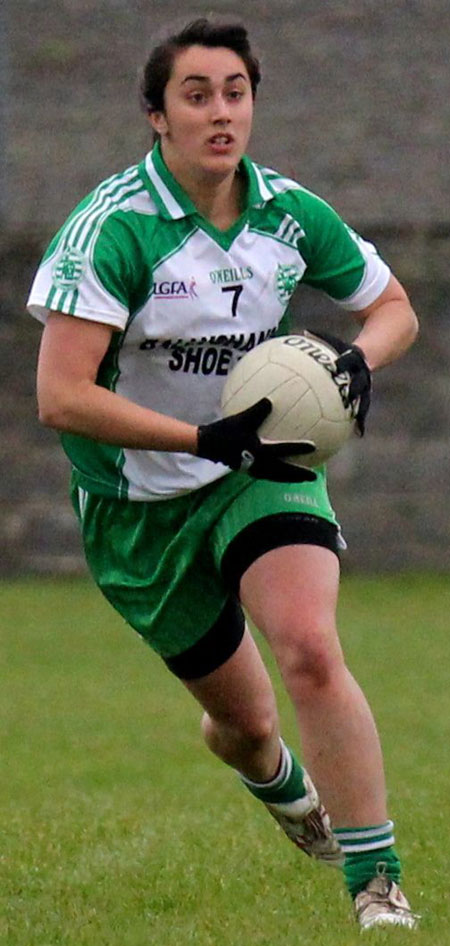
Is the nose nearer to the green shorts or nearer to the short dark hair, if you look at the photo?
the short dark hair

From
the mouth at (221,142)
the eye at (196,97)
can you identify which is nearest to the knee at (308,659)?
the mouth at (221,142)

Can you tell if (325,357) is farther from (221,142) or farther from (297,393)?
(221,142)

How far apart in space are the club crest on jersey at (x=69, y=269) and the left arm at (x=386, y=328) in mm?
766

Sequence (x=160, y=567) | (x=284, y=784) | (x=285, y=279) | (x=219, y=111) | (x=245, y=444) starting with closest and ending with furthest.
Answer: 1. (x=245, y=444)
2. (x=219, y=111)
3. (x=285, y=279)
4. (x=160, y=567)
5. (x=284, y=784)

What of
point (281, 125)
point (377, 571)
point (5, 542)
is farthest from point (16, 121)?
point (377, 571)

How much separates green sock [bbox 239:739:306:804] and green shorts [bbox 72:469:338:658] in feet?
2.06

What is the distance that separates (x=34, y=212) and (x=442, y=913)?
11296mm

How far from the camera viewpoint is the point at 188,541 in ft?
18.1

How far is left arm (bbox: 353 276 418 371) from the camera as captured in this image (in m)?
5.51

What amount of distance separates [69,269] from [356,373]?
73 cm

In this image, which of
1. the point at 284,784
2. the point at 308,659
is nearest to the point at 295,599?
the point at 308,659

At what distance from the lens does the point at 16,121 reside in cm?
1606

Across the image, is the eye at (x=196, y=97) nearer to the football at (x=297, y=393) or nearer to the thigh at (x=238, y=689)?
the football at (x=297, y=393)

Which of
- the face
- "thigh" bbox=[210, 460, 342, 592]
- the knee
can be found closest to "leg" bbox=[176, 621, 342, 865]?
"thigh" bbox=[210, 460, 342, 592]
